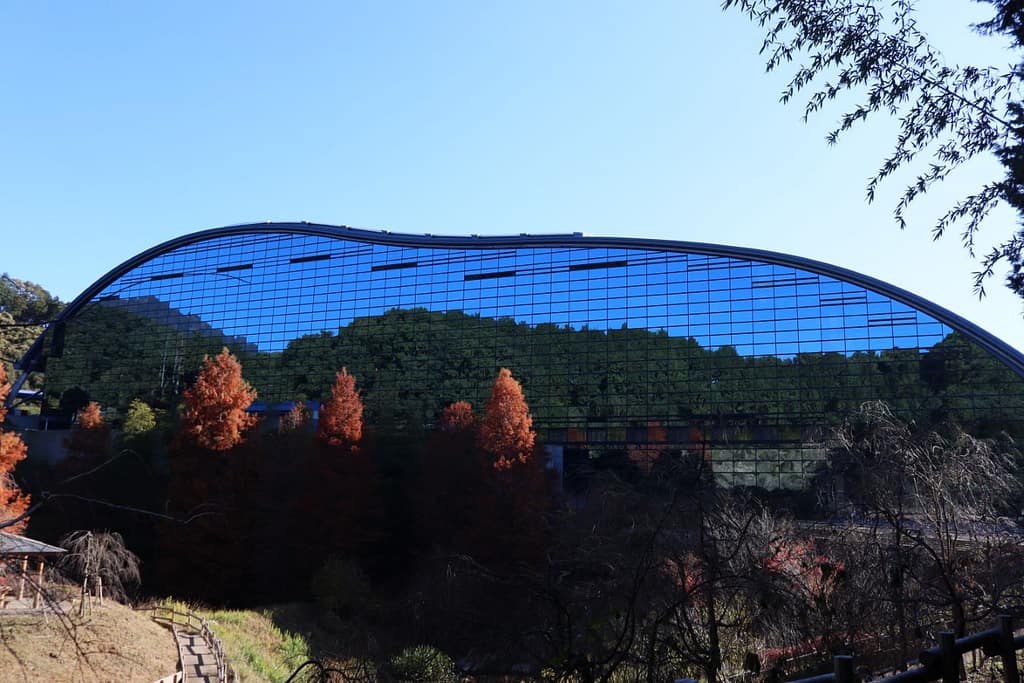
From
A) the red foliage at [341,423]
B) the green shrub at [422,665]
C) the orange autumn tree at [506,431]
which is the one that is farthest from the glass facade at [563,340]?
the green shrub at [422,665]

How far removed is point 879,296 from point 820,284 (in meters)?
3.14

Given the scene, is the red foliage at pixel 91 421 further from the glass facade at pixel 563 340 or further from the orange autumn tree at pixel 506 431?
the orange autumn tree at pixel 506 431

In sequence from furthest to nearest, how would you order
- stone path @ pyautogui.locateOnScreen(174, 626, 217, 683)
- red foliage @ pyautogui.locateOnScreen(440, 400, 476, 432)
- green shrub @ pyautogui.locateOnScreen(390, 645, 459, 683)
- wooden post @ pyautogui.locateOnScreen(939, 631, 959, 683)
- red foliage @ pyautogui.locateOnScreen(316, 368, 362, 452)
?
1. red foliage @ pyautogui.locateOnScreen(440, 400, 476, 432)
2. red foliage @ pyautogui.locateOnScreen(316, 368, 362, 452)
3. stone path @ pyautogui.locateOnScreen(174, 626, 217, 683)
4. green shrub @ pyautogui.locateOnScreen(390, 645, 459, 683)
5. wooden post @ pyautogui.locateOnScreen(939, 631, 959, 683)

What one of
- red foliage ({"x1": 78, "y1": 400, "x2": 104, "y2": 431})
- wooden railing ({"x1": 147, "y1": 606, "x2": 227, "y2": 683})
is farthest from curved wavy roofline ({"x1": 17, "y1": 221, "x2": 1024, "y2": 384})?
wooden railing ({"x1": 147, "y1": 606, "x2": 227, "y2": 683})

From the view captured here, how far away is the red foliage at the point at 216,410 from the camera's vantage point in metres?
35.2

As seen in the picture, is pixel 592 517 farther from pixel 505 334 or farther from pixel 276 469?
pixel 505 334

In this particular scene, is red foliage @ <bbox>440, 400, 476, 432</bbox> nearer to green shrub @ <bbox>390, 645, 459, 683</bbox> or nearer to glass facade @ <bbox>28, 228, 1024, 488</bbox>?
glass facade @ <bbox>28, 228, 1024, 488</bbox>

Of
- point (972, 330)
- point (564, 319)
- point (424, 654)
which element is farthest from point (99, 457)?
point (972, 330)

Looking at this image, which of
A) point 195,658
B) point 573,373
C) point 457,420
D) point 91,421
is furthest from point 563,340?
point 195,658

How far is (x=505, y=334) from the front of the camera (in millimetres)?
53281

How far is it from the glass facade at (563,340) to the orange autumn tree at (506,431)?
7.62 m

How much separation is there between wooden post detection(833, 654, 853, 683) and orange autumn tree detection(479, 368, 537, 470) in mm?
30100

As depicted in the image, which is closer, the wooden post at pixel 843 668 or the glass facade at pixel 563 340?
the wooden post at pixel 843 668

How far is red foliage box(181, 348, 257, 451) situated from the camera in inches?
1388
